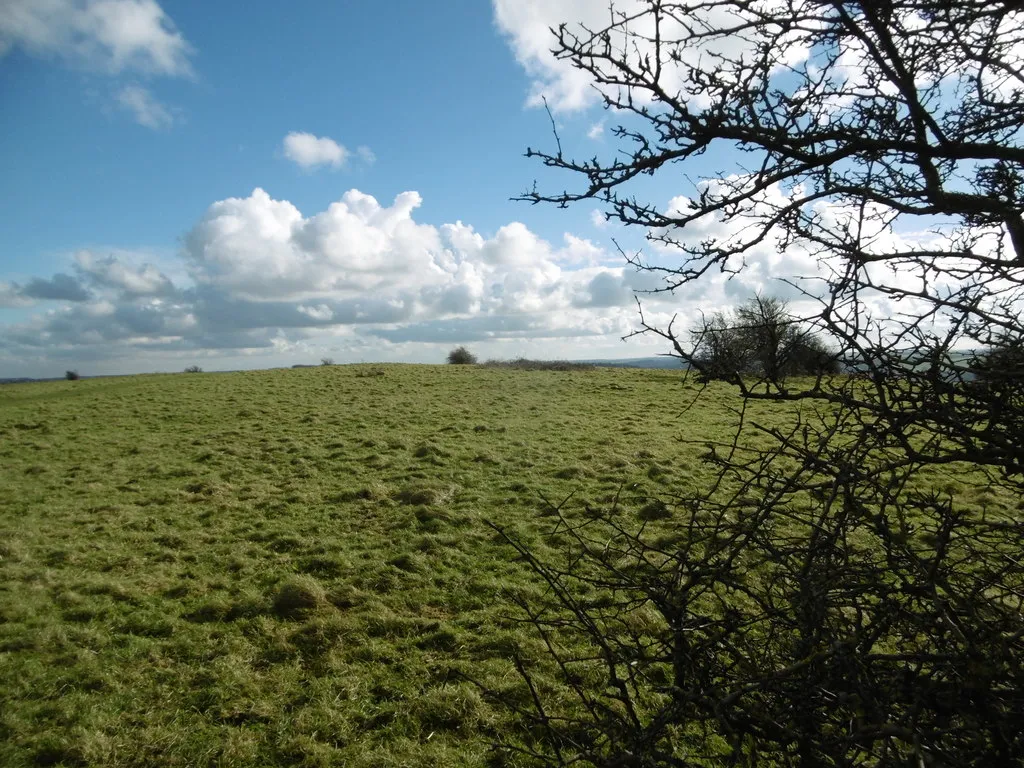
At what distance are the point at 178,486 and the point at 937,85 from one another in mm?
13625

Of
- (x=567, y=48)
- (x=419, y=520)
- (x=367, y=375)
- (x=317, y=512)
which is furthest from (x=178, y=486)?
(x=367, y=375)

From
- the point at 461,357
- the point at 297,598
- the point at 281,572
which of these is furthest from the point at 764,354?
the point at 461,357

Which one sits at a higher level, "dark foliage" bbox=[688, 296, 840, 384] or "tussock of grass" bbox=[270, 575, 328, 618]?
"dark foliage" bbox=[688, 296, 840, 384]

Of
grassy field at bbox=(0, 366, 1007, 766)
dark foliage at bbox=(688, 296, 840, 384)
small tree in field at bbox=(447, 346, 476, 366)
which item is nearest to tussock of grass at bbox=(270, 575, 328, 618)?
grassy field at bbox=(0, 366, 1007, 766)

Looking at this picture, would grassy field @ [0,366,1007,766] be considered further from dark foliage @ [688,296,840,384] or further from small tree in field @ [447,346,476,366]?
small tree in field @ [447,346,476,366]

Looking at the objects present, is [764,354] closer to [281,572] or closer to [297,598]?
[297,598]

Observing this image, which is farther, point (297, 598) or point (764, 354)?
point (297, 598)

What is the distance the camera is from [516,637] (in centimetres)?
582

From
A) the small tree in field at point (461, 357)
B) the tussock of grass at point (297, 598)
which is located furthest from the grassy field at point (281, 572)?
the small tree in field at point (461, 357)

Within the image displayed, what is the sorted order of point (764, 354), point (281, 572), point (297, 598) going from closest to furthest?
point (764, 354) → point (297, 598) → point (281, 572)

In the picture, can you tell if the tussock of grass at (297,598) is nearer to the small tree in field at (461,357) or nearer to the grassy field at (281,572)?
the grassy field at (281,572)

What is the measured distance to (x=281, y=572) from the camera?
25.5 ft

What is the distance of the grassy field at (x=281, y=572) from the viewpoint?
180 inches

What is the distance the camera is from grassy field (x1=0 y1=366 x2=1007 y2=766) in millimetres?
4562
